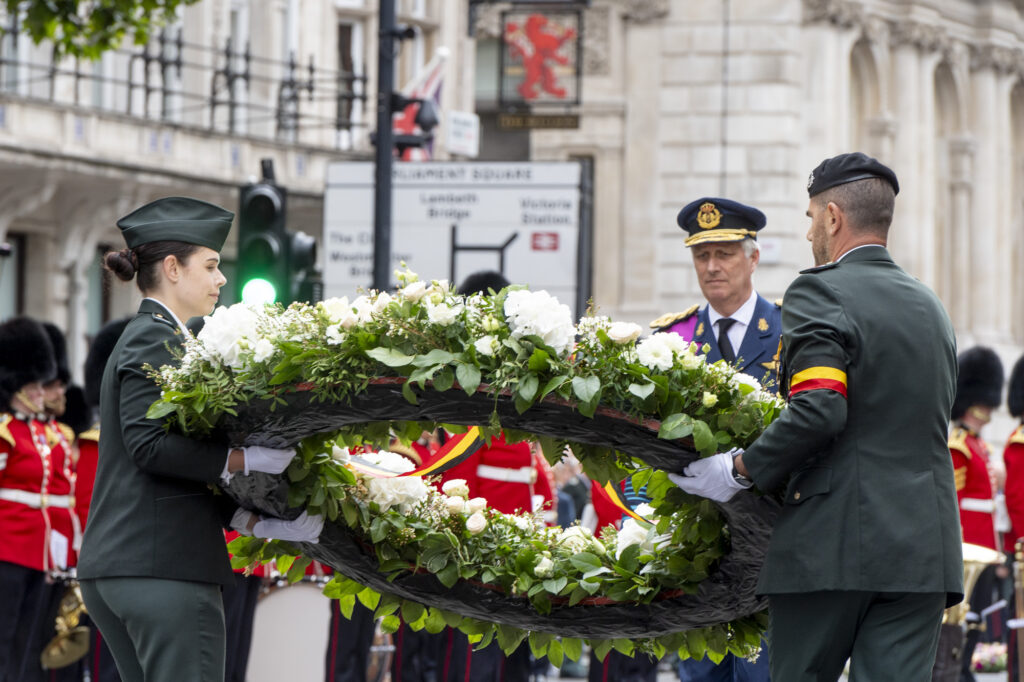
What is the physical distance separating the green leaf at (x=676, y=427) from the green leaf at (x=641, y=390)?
4.0 inches

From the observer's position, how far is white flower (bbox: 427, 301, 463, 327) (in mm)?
6082

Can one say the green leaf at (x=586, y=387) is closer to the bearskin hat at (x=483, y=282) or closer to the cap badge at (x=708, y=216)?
the cap badge at (x=708, y=216)

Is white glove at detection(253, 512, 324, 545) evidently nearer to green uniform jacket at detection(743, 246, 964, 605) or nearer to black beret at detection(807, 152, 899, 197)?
green uniform jacket at detection(743, 246, 964, 605)

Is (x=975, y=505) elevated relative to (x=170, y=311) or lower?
lower

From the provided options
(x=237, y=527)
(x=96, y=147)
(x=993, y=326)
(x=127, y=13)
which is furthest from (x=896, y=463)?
(x=993, y=326)

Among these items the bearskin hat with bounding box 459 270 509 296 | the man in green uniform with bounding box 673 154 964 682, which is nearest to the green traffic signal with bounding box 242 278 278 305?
the bearskin hat with bounding box 459 270 509 296

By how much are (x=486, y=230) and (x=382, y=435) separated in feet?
34.6

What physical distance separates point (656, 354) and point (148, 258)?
1.65 m

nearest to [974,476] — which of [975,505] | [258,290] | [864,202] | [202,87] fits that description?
[975,505]

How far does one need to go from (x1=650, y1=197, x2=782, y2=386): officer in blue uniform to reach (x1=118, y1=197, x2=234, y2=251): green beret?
239 cm

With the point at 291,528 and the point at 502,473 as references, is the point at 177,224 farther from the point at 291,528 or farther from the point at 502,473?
the point at 502,473

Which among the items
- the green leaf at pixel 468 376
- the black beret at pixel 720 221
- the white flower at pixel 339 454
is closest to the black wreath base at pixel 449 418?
the green leaf at pixel 468 376

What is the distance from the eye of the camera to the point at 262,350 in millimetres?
6062

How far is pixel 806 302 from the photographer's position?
18.9ft
